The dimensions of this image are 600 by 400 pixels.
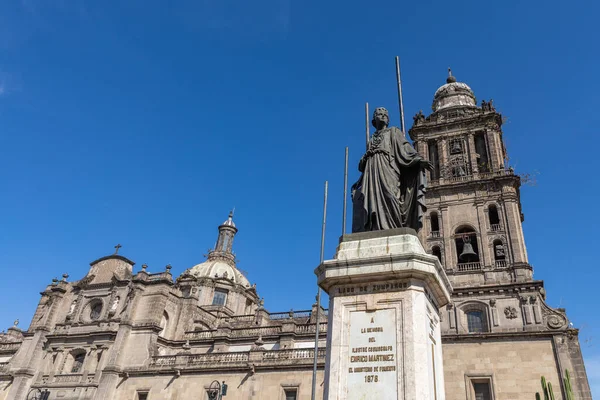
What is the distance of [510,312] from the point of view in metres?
23.9

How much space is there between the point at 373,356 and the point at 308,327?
89.0ft

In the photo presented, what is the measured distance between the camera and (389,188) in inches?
237

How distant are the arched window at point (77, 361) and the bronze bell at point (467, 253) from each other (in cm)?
2870

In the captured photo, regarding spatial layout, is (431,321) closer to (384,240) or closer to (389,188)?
(384,240)

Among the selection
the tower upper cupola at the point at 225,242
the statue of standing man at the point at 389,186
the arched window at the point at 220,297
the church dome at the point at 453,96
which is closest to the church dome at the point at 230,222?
the tower upper cupola at the point at 225,242

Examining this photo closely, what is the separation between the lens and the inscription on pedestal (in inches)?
177

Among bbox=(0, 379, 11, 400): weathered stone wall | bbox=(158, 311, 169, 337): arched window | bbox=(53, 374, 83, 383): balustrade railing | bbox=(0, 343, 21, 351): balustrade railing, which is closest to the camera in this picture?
bbox=(53, 374, 83, 383): balustrade railing

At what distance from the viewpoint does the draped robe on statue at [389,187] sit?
5934 millimetres

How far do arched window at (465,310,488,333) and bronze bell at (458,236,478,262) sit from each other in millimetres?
3344

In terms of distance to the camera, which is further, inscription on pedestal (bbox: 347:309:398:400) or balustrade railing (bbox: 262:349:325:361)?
A: balustrade railing (bbox: 262:349:325:361)

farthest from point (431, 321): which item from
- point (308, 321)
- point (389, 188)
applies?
point (308, 321)

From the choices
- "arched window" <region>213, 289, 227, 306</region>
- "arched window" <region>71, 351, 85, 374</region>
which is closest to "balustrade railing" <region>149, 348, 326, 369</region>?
"arched window" <region>71, 351, 85, 374</region>

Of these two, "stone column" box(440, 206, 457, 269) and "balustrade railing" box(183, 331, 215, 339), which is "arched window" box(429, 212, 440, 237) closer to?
"stone column" box(440, 206, 457, 269)

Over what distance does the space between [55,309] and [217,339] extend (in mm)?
16047
